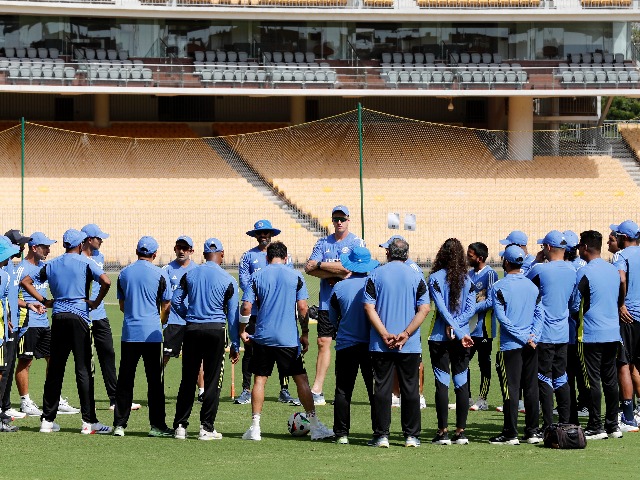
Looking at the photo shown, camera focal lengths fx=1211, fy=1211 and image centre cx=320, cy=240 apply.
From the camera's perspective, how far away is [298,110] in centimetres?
4500

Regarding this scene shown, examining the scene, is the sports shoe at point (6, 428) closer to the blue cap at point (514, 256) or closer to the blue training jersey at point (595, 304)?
the blue cap at point (514, 256)

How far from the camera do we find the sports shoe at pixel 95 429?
11305 mm

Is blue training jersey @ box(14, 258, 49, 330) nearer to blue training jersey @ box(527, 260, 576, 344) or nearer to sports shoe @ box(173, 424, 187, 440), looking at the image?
sports shoe @ box(173, 424, 187, 440)

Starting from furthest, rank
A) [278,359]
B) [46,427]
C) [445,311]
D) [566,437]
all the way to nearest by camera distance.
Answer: [46,427] → [278,359] → [445,311] → [566,437]

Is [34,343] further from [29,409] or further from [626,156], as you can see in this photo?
[626,156]

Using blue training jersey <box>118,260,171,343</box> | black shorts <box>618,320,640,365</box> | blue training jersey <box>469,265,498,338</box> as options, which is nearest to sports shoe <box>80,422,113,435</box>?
blue training jersey <box>118,260,171,343</box>

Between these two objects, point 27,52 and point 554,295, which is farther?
point 27,52

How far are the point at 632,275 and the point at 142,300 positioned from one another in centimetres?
467

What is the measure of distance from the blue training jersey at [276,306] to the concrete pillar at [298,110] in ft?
112

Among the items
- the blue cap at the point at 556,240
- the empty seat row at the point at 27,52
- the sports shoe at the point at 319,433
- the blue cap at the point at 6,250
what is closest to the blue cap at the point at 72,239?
the blue cap at the point at 6,250

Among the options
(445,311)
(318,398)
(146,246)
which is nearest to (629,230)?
(445,311)

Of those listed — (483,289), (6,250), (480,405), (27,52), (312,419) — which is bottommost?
(480,405)

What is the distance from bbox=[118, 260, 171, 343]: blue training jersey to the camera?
11164mm

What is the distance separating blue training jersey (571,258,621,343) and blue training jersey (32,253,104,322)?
4.49 m
